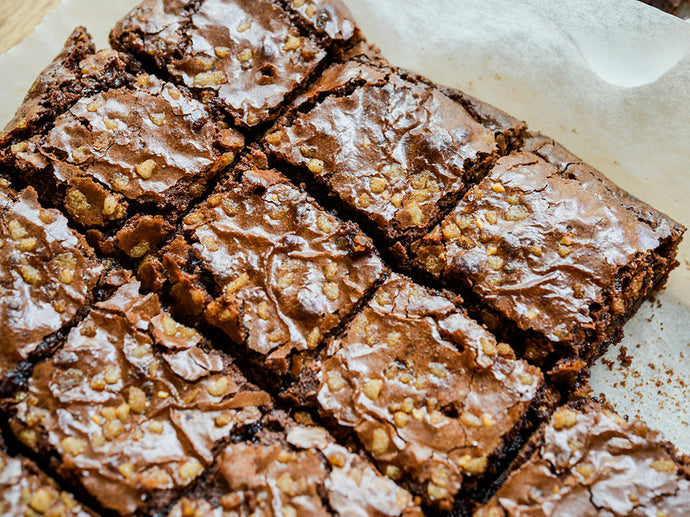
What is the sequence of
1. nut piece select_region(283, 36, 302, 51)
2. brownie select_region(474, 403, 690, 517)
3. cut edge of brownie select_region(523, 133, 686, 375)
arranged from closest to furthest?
1. brownie select_region(474, 403, 690, 517)
2. cut edge of brownie select_region(523, 133, 686, 375)
3. nut piece select_region(283, 36, 302, 51)

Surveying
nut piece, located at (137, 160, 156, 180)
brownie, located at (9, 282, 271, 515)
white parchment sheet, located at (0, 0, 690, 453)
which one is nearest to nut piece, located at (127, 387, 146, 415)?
brownie, located at (9, 282, 271, 515)

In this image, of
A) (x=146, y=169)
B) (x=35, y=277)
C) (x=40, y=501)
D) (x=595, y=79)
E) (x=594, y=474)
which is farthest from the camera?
(x=595, y=79)

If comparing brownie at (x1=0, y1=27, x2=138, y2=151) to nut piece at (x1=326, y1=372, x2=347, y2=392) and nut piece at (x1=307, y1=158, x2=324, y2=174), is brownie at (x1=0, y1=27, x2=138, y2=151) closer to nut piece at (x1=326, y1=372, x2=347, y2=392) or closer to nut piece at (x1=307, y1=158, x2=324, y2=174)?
nut piece at (x1=307, y1=158, x2=324, y2=174)

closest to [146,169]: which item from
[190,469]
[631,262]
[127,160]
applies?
[127,160]

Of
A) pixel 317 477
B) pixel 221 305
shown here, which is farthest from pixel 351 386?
pixel 221 305

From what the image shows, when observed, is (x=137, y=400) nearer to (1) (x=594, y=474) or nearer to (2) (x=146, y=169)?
(2) (x=146, y=169)

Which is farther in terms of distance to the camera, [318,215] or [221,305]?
[318,215]

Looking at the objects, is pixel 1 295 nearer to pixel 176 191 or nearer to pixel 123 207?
pixel 123 207
